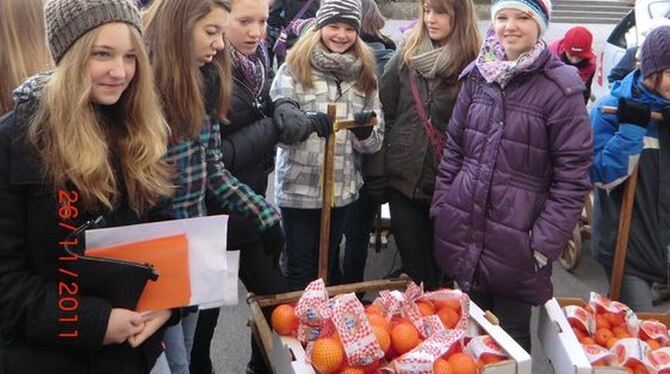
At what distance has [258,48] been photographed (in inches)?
119

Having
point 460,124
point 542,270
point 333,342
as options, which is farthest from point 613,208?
point 333,342

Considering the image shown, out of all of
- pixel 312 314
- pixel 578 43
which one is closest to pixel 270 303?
pixel 312 314

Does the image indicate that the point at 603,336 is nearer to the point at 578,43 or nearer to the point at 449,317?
the point at 449,317

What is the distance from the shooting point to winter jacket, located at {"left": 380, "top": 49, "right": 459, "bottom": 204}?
3.21 m

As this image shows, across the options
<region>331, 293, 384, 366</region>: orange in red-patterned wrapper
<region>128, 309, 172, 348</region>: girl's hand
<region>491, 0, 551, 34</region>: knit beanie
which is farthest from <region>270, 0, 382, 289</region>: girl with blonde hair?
<region>128, 309, 172, 348</region>: girl's hand

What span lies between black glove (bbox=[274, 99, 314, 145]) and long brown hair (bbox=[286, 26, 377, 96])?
0.42 metres

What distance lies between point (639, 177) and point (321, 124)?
141cm

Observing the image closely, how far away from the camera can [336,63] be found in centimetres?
315

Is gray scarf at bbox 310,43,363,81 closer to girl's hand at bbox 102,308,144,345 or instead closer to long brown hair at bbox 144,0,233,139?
long brown hair at bbox 144,0,233,139

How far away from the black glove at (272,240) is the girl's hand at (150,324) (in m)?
0.71

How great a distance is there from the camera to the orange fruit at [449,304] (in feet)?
8.50

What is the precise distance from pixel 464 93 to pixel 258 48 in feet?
3.08

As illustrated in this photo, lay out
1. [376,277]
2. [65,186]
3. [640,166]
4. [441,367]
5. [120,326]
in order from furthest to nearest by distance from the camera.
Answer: [376,277] → [640,166] → [441,367] → [120,326] → [65,186]

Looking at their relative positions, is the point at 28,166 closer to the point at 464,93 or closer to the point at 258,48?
the point at 258,48
